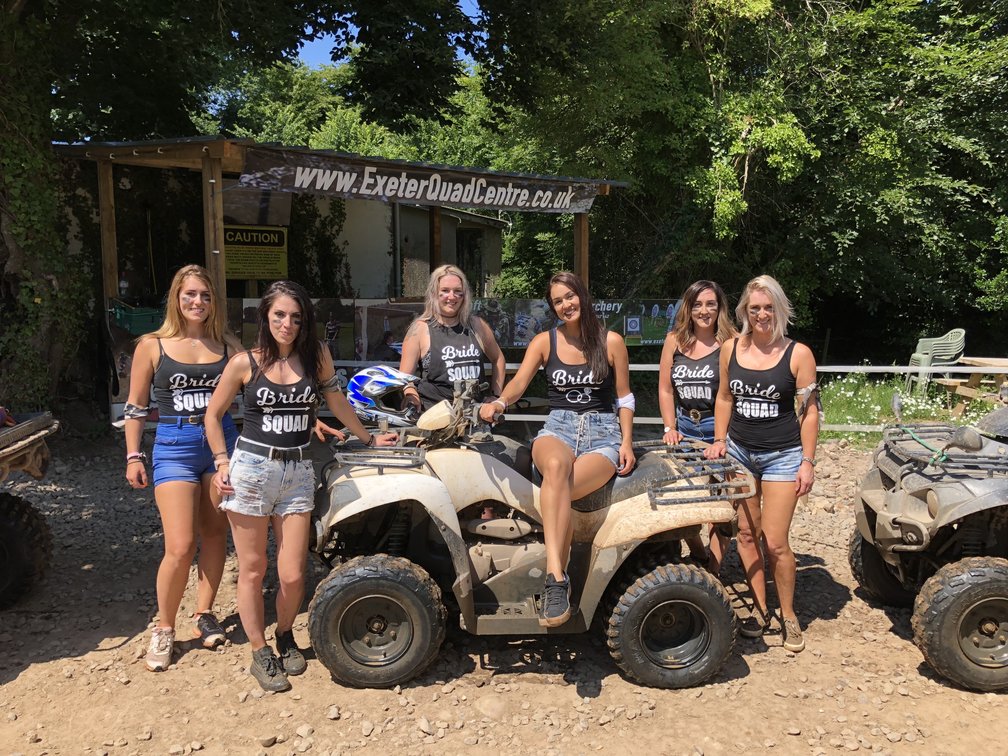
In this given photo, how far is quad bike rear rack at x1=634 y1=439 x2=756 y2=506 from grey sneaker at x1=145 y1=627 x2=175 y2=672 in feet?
8.32

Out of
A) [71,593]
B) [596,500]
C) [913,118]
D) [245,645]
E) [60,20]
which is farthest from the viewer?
[913,118]

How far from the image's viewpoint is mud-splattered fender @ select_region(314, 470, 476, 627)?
140 inches

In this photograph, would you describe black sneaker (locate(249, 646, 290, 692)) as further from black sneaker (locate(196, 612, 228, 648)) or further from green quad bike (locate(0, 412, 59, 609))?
green quad bike (locate(0, 412, 59, 609))

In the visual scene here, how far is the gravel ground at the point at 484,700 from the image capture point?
3293 millimetres

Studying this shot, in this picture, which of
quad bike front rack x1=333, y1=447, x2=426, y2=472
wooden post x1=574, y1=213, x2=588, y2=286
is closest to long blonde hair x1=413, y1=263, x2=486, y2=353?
quad bike front rack x1=333, y1=447, x2=426, y2=472

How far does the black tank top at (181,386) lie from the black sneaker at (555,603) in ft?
6.36

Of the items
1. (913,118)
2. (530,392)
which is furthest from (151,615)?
(913,118)

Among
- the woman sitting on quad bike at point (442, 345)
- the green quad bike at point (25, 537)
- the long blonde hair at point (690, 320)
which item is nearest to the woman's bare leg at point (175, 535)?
the green quad bike at point (25, 537)

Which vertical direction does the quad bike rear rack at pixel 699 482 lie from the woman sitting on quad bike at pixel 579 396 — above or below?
below

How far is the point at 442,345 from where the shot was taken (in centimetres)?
430

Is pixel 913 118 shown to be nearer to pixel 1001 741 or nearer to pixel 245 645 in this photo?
pixel 1001 741

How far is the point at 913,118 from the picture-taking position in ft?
41.0

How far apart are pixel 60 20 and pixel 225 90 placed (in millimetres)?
25308

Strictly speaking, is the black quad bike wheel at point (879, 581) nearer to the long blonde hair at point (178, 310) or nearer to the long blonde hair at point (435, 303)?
the long blonde hair at point (435, 303)
